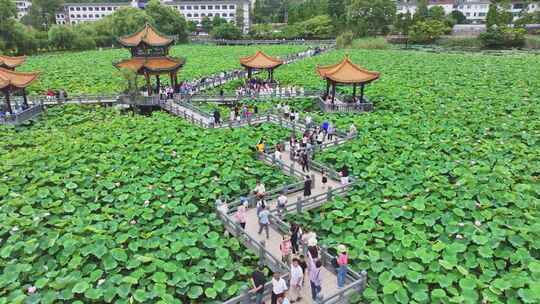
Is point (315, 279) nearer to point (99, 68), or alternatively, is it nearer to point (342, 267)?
point (342, 267)

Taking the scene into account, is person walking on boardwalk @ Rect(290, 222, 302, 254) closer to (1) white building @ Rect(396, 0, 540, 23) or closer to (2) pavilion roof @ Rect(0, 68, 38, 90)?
(2) pavilion roof @ Rect(0, 68, 38, 90)

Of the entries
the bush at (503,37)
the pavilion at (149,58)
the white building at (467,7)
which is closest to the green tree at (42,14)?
the pavilion at (149,58)

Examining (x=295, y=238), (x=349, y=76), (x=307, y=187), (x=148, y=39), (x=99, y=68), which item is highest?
(x=148, y=39)

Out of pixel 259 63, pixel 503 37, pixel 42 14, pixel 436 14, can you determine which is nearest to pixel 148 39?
pixel 259 63

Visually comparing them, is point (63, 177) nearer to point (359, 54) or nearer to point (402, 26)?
point (359, 54)

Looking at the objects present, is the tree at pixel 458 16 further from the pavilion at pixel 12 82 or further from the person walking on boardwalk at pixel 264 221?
the person walking on boardwalk at pixel 264 221

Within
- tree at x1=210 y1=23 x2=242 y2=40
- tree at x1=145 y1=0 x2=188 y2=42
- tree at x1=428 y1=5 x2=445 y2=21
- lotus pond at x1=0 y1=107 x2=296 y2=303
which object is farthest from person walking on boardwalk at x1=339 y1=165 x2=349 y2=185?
tree at x1=210 y1=23 x2=242 y2=40

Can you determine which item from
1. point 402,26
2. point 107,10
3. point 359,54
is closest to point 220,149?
point 359,54
